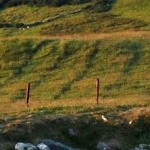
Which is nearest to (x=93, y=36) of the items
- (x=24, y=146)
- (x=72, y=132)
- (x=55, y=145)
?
(x=72, y=132)

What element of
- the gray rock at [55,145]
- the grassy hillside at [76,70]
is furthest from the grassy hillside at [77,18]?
the gray rock at [55,145]

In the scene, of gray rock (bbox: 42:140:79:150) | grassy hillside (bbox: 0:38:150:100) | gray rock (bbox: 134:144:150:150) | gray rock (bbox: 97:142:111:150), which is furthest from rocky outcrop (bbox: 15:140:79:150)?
grassy hillside (bbox: 0:38:150:100)

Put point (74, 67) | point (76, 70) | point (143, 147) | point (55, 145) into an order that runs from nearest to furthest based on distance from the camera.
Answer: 1. point (55, 145)
2. point (143, 147)
3. point (76, 70)
4. point (74, 67)

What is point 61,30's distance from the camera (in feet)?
225

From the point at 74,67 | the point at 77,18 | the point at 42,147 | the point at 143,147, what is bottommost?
the point at 77,18

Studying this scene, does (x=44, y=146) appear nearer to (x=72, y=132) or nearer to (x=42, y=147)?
(x=42, y=147)

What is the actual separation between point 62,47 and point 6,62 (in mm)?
5809

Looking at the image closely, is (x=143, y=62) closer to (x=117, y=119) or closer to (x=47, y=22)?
(x=47, y=22)

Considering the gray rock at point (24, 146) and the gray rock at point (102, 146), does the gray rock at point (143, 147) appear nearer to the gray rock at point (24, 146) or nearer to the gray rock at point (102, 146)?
the gray rock at point (102, 146)

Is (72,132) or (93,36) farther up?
(72,132)

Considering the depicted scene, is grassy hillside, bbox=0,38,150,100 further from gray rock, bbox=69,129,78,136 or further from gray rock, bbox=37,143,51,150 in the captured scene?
gray rock, bbox=37,143,51,150

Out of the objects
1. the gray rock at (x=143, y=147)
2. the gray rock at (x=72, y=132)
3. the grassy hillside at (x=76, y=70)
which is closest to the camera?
the gray rock at (x=143, y=147)

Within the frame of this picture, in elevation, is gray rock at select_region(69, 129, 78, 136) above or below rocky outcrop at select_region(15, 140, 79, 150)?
below

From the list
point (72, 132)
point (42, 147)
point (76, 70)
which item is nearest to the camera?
point (42, 147)
